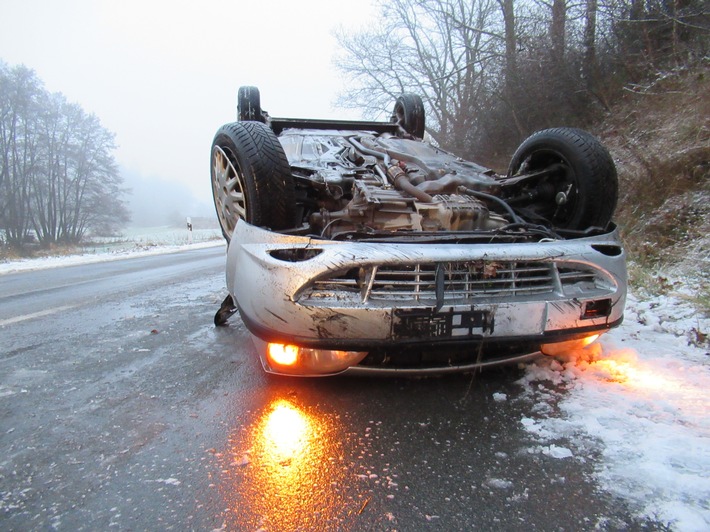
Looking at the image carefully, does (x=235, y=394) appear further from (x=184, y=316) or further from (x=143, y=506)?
(x=184, y=316)

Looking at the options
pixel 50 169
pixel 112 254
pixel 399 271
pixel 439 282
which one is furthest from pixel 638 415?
pixel 50 169

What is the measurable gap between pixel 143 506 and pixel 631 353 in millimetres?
2609

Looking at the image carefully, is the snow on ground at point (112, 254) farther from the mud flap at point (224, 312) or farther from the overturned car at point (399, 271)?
the overturned car at point (399, 271)

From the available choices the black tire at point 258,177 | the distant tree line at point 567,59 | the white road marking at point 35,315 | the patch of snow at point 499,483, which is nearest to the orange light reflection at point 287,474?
the patch of snow at point 499,483

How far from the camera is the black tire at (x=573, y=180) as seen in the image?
2889mm

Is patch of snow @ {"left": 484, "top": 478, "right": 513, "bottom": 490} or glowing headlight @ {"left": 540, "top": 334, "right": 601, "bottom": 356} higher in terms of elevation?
glowing headlight @ {"left": 540, "top": 334, "right": 601, "bottom": 356}

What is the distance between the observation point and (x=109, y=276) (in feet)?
23.3

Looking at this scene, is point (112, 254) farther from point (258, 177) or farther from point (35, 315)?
point (258, 177)

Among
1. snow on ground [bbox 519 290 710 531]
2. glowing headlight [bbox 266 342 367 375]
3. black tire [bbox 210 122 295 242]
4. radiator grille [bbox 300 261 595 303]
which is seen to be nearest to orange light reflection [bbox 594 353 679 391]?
snow on ground [bbox 519 290 710 531]

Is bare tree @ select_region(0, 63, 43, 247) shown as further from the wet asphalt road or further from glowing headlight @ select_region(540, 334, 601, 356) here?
glowing headlight @ select_region(540, 334, 601, 356)

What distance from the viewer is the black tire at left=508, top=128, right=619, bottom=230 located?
289cm

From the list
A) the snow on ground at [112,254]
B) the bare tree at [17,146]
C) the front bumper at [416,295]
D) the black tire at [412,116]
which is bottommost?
the snow on ground at [112,254]

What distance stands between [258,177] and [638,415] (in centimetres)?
222

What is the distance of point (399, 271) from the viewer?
1.94 m
